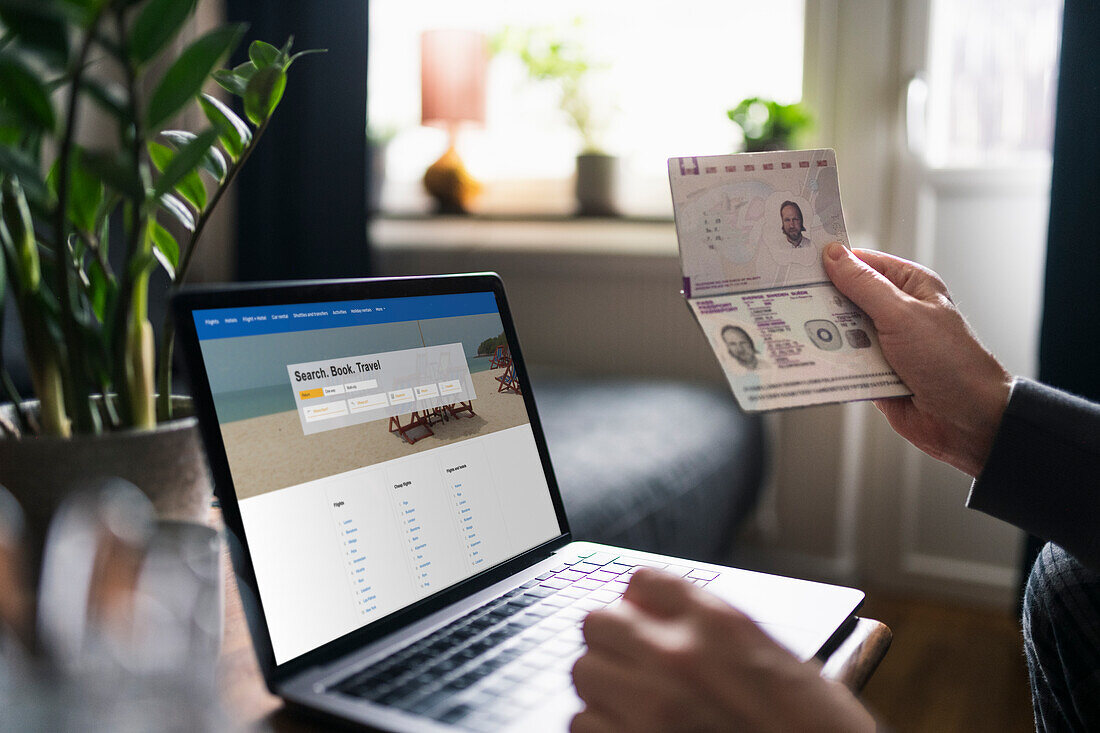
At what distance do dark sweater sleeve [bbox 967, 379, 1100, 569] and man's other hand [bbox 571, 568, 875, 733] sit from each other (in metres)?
0.40

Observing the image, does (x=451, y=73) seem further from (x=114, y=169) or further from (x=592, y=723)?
(x=592, y=723)

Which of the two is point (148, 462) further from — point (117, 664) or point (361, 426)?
point (117, 664)

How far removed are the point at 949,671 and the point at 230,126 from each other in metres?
1.80

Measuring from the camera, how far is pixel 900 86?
6.86 feet

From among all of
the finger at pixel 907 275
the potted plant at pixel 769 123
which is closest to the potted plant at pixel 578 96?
the potted plant at pixel 769 123

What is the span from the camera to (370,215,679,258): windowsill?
2371mm

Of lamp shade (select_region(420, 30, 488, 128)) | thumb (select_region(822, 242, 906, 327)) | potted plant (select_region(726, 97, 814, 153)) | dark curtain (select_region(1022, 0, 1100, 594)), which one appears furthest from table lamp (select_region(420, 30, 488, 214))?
thumb (select_region(822, 242, 906, 327))

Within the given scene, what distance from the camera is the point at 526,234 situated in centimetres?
256

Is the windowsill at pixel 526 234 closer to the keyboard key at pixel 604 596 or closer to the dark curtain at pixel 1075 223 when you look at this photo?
the dark curtain at pixel 1075 223

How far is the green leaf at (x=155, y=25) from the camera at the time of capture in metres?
Answer: 0.47

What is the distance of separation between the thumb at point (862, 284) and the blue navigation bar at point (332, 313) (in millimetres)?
349

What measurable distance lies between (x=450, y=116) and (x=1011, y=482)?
6.79 ft

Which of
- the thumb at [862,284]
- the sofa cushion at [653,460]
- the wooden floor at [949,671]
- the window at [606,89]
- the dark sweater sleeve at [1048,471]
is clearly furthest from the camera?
the window at [606,89]

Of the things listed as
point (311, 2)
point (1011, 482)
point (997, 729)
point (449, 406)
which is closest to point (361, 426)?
point (449, 406)
